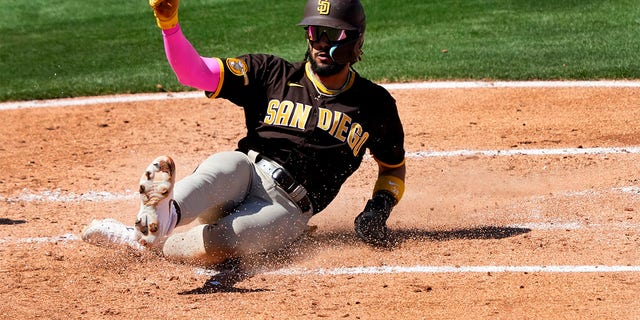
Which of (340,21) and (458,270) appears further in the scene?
(340,21)

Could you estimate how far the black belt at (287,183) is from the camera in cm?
609

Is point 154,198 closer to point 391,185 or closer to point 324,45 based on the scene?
point 324,45

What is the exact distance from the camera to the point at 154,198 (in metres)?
5.24

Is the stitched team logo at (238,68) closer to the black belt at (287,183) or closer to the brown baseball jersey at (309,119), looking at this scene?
the brown baseball jersey at (309,119)

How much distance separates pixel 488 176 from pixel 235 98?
2.24 meters

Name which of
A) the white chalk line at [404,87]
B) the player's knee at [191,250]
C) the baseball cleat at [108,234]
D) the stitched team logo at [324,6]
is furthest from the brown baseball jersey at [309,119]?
the white chalk line at [404,87]

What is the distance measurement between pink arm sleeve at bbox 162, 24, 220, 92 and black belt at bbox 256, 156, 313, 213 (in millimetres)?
533

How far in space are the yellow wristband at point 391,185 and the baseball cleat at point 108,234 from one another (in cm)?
153

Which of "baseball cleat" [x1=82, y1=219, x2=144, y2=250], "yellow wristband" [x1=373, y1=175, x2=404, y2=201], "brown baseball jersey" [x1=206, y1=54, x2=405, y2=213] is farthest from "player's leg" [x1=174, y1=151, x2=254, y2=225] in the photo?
"yellow wristband" [x1=373, y1=175, x2=404, y2=201]

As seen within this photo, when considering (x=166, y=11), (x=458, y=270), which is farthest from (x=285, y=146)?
(x=458, y=270)

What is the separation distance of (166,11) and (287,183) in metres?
1.22

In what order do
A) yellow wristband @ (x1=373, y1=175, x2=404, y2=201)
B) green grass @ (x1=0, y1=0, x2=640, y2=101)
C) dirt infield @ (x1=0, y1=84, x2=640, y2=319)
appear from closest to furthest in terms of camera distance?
1. dirt infield @ (x1=0, y1=84, x2=640, y2=319)
2. yellow wristband @ (x1=373, y1=175, x2=404, y2=201)
3. green grass @ (x1=0, y1=0, x2=640, y2=101)

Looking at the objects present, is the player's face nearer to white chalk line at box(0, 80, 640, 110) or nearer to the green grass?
white chalk line at box(0, 80, 640, 110)

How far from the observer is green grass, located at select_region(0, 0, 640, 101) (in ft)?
34.0
